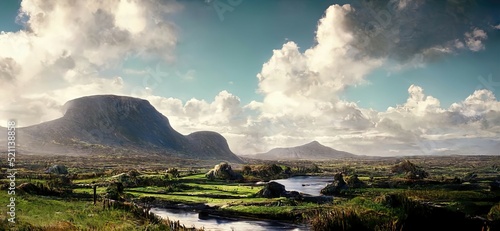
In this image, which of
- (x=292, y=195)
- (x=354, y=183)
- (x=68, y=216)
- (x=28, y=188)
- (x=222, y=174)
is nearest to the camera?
(x=68, y=216)

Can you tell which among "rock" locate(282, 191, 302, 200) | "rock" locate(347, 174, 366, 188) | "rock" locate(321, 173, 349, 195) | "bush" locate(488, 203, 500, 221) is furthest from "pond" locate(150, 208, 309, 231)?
"rock" locate(347, 174, 366, 188)

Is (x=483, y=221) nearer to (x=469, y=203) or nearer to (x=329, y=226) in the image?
(x=469, y=203)

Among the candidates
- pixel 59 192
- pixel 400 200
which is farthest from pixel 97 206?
pixel 400 200

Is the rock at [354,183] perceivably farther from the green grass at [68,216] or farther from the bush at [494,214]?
the green grass at [68,216]

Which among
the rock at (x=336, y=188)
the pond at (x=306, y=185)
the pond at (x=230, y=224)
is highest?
the rock at (x=336, y=188)

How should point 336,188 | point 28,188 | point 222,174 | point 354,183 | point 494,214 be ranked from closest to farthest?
point 494,214 < point 28,188 < point 336,188 < point 354,183 < point 222,174

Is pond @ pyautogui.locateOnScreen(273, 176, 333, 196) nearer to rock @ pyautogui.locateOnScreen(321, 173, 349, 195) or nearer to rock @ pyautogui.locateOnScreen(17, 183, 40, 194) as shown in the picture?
rock @ pyautogui.locateOnScreen(321, 173, 349, 195)

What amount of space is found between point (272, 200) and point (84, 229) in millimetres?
36048

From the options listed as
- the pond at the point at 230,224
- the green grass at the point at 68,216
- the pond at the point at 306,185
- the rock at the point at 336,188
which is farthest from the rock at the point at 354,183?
the green grass at the point at 68,216

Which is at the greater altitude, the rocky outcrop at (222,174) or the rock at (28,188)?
the rock at (28,188)

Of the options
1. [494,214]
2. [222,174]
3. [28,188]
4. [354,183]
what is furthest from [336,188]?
[28,188]

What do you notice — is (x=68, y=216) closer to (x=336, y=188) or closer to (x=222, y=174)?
(x=336, y=188)

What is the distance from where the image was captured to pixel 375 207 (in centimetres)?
4328

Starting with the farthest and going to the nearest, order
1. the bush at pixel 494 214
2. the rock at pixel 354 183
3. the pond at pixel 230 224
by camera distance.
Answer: the rock at pixel 354 183 < the pond at pixel 230 224 < the bush at pixel 494 214
